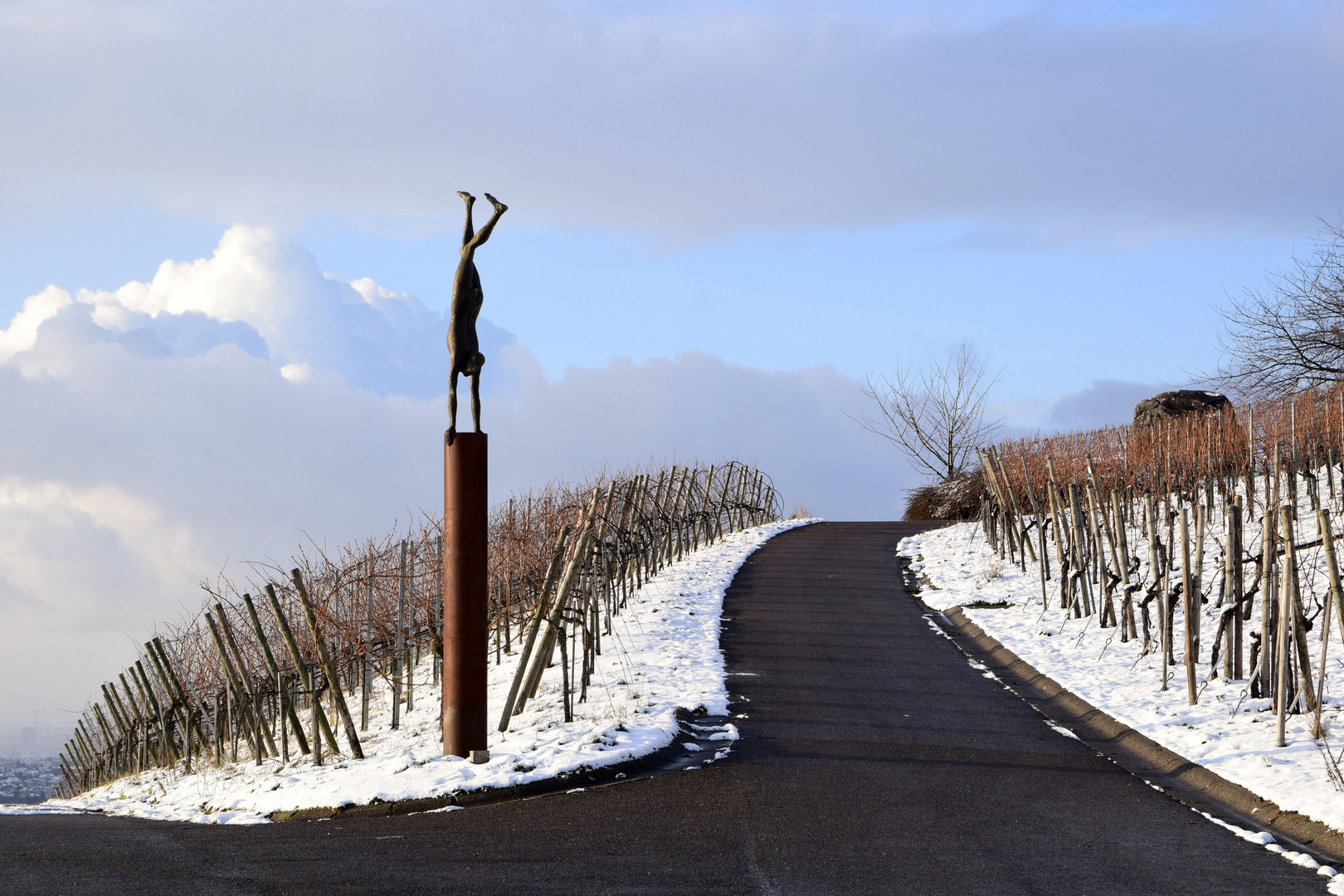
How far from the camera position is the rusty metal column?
826 cm

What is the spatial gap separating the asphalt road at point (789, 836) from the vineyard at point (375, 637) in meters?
2.01

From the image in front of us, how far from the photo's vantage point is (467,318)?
8.64 meters

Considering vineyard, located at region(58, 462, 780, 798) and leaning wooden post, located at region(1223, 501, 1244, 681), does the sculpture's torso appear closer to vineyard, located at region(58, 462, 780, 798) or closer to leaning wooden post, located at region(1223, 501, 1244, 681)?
vineyard, located at region(58, 462, 780, 798)

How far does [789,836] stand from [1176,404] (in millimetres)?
25515

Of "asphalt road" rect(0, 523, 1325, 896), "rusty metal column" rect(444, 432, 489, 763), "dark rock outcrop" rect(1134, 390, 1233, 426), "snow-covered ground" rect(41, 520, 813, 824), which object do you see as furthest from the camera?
"dark rock outcrop" rect(1134, 390, 1233, 426)

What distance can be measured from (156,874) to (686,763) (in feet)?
12.3

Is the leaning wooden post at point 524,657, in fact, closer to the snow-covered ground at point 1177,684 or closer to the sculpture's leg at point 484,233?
the sculpture's leg at point 484,233

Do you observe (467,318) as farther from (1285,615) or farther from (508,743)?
(1285,615)

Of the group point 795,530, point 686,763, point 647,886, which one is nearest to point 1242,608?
point 686,763

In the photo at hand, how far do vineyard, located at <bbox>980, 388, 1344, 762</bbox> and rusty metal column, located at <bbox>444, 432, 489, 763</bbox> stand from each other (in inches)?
233

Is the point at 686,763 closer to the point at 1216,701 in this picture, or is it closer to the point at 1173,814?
the point at 1173,814

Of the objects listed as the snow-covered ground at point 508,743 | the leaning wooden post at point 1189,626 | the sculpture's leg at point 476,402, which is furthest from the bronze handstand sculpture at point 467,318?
the leaning wooden post at point 1189,626

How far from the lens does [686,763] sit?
8.08 meters

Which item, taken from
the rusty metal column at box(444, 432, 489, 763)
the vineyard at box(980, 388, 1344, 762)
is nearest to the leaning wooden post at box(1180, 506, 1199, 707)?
the vineyard at box(980, 388, 1344, 762)
